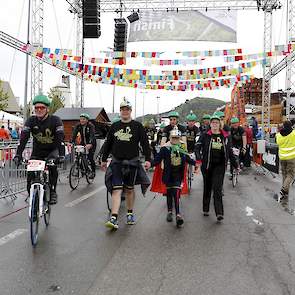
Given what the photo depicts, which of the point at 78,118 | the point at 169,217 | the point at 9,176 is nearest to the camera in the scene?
the point at 169,217

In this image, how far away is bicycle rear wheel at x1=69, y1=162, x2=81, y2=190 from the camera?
10844 millimetres

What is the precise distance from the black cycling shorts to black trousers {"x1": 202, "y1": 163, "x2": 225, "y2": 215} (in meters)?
1.50

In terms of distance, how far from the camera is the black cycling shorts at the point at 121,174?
6.56 metres

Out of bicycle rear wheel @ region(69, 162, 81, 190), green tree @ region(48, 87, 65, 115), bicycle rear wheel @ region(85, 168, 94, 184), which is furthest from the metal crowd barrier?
green tree @ region(48, 87, 65, 115)

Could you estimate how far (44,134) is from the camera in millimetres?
6453

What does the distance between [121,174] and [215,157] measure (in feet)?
5.77

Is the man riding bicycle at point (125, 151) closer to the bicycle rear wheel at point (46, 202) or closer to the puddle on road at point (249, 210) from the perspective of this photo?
the bicycle rear wheel at point (46, 202)

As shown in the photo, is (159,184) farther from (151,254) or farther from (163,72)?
(163,72)

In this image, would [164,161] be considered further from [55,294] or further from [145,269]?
[55,294]

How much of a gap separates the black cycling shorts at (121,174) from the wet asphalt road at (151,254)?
694 millimetres

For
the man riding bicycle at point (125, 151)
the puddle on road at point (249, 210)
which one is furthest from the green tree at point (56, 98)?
the man riding bicycle at point (125, 151)

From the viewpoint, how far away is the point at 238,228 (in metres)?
6.70

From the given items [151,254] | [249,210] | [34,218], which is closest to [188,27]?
[249,210]

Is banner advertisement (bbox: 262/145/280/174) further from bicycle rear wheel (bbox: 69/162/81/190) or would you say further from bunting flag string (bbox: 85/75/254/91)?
bicycle rear wheel (bbox: 69/162/81/190)
